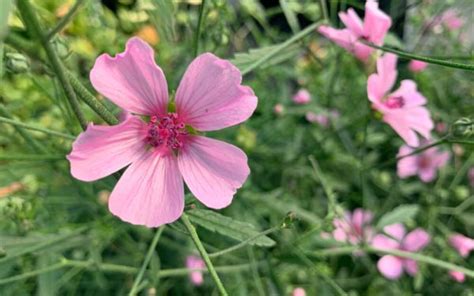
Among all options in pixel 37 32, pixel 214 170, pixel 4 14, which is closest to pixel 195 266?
pixel 214 170

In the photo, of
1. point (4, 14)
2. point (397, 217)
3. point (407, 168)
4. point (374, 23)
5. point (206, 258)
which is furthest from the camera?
point (407, 168)

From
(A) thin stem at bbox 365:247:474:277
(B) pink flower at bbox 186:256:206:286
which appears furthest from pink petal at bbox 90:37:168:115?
(B) pink flower at bbox 186:256:206:286

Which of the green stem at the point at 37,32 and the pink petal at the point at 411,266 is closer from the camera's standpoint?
the green stem at the point at 37,32

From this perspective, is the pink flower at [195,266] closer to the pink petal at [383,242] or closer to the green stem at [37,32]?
the pink petal at [383,242]

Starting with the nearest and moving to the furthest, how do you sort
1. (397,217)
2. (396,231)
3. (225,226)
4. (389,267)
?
(225,226) < (397,217) < (389,267) < (396,231)

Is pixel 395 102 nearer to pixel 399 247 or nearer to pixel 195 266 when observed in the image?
pixel 399 247

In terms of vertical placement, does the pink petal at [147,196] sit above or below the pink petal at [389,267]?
above

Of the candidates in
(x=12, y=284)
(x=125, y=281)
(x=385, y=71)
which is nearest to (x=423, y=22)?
(x=385, y=71)

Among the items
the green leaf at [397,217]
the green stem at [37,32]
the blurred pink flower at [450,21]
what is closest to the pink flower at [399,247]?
the green leaf at [397,217]
